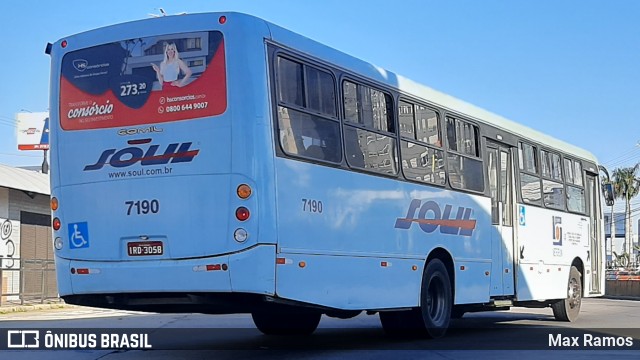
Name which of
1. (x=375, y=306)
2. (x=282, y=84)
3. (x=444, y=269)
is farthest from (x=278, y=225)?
(x=444, y=269)

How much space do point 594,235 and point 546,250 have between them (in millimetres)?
3306

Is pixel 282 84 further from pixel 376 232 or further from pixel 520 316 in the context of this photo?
pixel 520 316

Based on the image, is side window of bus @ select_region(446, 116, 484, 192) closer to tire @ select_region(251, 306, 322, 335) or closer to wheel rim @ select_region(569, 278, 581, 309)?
tire @ select_region(251, 306, 322, 335)

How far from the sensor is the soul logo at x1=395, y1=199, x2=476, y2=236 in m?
11.9

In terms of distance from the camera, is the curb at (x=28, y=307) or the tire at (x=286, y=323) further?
the curb at (x=28, y=307)

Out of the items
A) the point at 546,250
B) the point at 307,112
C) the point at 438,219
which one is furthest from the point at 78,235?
the point at 546,250

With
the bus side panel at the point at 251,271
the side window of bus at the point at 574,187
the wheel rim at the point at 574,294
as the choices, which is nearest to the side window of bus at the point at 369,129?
the bus side panel at the point at 251,271

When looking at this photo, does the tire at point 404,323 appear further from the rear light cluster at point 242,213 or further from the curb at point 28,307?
the curb at point 28,307

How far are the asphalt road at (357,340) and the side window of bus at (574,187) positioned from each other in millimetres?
2353

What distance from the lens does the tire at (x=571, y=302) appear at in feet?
57.5

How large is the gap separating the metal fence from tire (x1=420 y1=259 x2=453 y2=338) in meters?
16.7

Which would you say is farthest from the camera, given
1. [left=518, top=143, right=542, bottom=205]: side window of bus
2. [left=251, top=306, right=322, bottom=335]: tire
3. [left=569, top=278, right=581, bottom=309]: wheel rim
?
[left=569, top=278, right=581, bottom=309]: wheel rim

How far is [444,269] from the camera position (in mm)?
12688

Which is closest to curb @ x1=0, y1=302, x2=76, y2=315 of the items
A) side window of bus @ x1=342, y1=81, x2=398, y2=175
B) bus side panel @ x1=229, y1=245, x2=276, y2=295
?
side window of bus @ x1=342, y1=81, x2=398, y2=175
